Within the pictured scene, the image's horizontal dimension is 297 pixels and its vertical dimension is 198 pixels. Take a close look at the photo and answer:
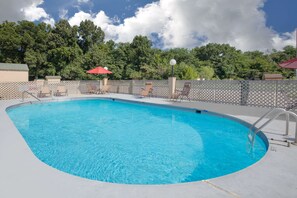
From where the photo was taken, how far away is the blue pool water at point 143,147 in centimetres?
354

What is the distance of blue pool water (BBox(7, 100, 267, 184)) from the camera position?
354 centimetres

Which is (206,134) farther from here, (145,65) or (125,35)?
(125,35)

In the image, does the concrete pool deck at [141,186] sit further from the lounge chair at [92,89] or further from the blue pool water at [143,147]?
the lounge chair at [92,89]

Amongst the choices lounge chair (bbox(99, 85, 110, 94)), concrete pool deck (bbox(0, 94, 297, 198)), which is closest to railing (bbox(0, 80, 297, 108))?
lounge chair (bbox(99, 85, 110, 94))

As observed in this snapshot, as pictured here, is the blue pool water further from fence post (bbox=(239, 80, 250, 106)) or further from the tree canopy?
the tree canopy

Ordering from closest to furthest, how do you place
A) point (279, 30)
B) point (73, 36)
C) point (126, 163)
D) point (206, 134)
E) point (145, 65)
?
point (126, 163) → point (206, 134) → point (145, 65) → point (73, 36) → point (279, 30)

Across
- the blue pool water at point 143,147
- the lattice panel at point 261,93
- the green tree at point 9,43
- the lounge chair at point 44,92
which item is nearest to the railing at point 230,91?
the lattice panel at point 261,93

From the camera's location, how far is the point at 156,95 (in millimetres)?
13875

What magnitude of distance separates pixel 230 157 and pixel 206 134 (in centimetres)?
171

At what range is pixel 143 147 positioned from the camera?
482 centimetres

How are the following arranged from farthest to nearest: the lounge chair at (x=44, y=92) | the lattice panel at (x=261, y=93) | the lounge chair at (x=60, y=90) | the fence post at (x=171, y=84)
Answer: the lounge chair at (x=60, y=90) < the lounge chair at (x=44, y=92) < the fence post at (x=171, y=84) < the lattice panel at (x=261, y=93)

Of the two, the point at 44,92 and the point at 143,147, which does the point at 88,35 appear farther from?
the point at 143,147

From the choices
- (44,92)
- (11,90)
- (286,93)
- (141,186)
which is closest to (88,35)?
(44,92)

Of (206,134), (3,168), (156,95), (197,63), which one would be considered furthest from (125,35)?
(3,168)
